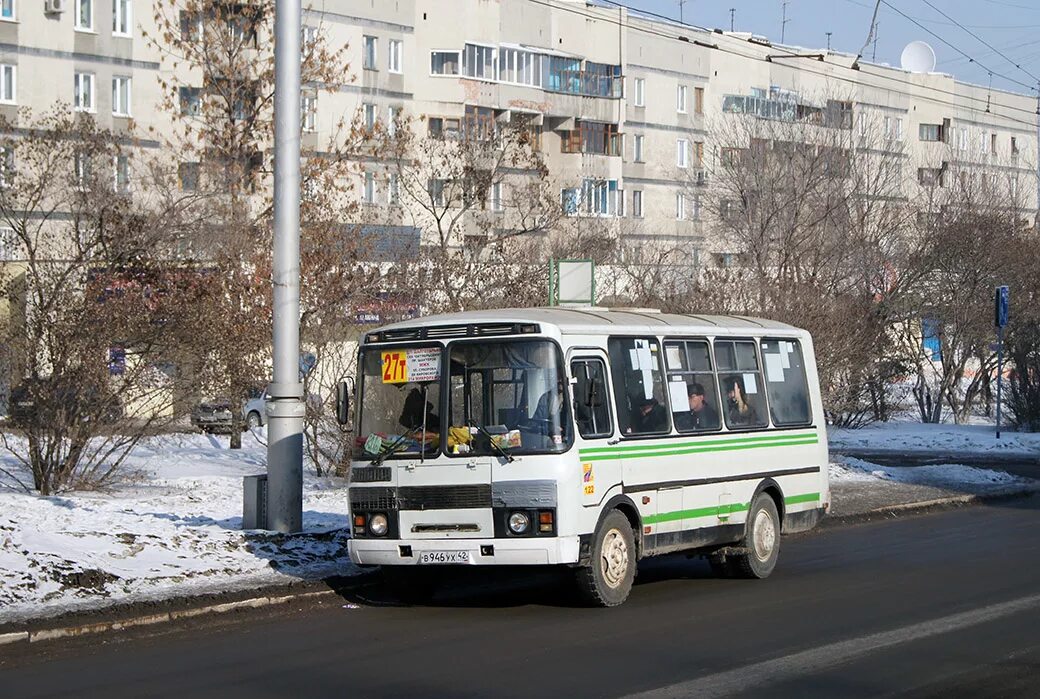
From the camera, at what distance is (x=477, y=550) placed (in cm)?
1238

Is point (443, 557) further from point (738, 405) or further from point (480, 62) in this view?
point (480, 62)

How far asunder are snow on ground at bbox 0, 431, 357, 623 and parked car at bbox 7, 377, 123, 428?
1.06 metres

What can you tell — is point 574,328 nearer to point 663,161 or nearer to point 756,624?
point 756,624

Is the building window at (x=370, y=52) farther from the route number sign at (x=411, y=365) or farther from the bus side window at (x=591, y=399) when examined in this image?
the bus side window at (x=591, y=399)

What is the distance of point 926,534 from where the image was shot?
19.3 m

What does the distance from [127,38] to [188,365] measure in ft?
123

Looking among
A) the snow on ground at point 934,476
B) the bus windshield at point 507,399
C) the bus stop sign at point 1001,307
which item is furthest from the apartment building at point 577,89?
the bus windshield at point 507,399

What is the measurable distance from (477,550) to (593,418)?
1500 mm

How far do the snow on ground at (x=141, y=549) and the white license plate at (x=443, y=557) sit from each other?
67.4 inches

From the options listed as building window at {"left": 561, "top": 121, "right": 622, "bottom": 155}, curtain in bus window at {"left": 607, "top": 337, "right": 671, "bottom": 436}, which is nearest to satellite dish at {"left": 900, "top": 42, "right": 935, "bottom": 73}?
building window at {"left": 561, "top": 121, "right": 622, "bottom": 155}

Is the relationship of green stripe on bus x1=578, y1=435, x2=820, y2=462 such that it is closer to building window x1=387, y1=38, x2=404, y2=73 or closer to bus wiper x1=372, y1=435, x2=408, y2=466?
bus wiper x1=372, y1=435, x2=408, y2=466

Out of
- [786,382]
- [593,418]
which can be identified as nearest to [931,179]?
[786,382]

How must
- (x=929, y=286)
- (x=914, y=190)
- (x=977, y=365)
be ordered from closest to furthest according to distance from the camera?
(x=929, y=286)
(x=977, y=365)
(x=914, y=190)

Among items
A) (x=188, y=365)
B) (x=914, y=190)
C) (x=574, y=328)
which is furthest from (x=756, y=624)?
(x=914, y=190)
